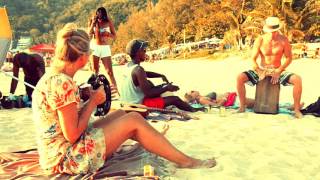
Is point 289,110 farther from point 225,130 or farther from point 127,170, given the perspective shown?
point 127,170

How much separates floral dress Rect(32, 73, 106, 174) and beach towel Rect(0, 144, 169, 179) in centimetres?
11

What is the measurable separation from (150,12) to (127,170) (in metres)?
24.9

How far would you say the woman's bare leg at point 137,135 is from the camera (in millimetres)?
3506

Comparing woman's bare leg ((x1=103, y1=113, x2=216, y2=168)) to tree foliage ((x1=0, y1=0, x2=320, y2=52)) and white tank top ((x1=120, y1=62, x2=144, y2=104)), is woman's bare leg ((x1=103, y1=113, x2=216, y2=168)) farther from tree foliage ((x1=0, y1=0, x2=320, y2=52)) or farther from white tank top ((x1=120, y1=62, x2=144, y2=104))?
tree foliage ((x1=0, y1=0, x2=320, y2=52))

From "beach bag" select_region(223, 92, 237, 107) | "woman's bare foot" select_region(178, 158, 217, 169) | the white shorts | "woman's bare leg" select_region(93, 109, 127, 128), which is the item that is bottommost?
"woman's bare foot" select_region(178, 158, 217, 169)

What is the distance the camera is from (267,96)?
6352 mm

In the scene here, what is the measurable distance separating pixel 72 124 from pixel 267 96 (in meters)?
3.74

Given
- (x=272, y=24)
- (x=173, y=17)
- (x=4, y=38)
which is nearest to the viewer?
(x=272, y=24)

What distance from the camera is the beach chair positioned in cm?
633

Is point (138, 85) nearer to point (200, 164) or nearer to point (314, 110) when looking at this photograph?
point (200, 164)

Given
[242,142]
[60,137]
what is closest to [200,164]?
[242,142]

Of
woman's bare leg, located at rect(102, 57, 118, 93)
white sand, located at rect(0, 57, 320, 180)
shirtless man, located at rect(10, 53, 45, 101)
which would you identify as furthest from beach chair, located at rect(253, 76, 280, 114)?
shirtless man, located at rect(10, 53, 45, 101)

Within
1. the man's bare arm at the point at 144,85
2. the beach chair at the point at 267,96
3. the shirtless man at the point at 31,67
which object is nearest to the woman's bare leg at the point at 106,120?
the man's bare arm at the point at 144,85

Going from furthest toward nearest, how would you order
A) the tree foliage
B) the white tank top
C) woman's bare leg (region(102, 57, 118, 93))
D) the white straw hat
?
the tree foliage, woman's bare leg (region(102, 57, 118, 93)), the white straw hat, the white tank top
